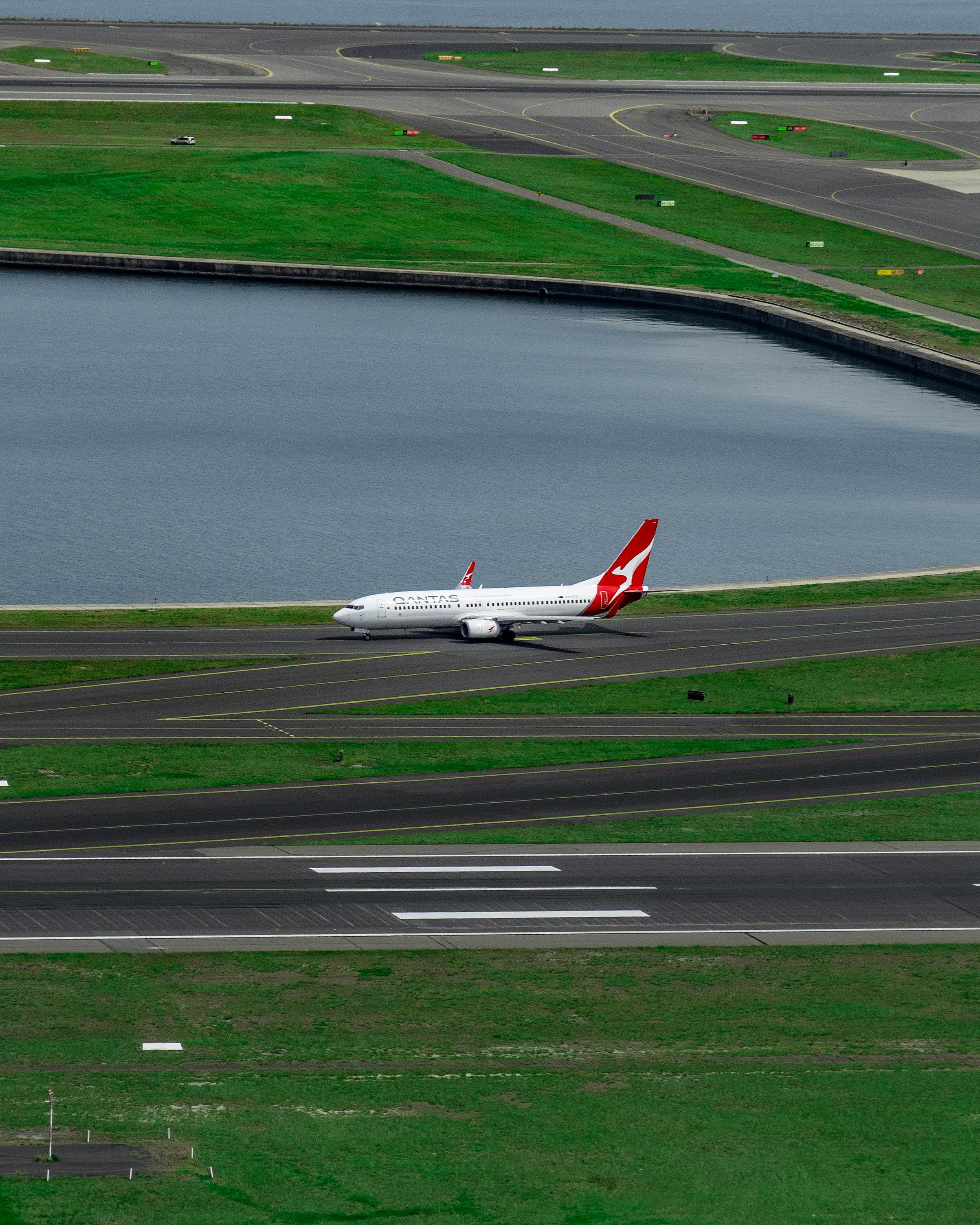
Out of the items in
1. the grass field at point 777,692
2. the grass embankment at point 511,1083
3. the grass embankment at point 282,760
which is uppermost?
the grass embankment at point 511,1083

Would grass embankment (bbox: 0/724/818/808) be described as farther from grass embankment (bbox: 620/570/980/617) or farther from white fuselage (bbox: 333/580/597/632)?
grass embankment (bbox: 620/570/980/617)

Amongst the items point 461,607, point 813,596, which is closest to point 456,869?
point 461,607

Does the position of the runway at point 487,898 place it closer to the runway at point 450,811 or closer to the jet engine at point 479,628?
the runway at point 450,811

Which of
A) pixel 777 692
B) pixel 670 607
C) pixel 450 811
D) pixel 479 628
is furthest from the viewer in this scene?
pixel 670 607

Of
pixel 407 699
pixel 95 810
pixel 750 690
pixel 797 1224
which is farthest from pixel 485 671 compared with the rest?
pixel 797 1224

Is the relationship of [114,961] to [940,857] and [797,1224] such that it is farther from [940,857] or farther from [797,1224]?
[940,857]

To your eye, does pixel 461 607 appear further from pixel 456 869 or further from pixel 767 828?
pixel 456 869

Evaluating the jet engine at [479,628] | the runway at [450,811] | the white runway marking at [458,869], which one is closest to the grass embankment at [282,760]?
the runway at [450,811]
